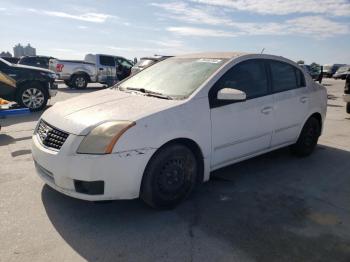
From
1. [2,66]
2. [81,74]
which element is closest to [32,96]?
[2,66]

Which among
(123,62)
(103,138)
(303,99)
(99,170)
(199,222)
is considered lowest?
(199,222)

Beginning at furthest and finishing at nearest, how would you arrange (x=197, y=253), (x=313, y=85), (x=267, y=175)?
(x=313, y=85) → (x=267, y=175) → (x=197, y=253)

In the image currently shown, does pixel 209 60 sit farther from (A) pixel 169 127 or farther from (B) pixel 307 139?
(B) pixel 307 139

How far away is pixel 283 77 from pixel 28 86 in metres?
7.70

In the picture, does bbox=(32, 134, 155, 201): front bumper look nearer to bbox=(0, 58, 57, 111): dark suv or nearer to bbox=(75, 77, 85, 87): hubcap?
bbox=(0, 58, 57, 111): dark suv

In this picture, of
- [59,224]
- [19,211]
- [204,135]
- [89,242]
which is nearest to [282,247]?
[204,135]

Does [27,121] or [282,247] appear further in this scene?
[27,121]

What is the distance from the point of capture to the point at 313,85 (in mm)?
5664

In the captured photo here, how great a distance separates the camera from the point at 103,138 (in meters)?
3.19

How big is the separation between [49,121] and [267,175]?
3003 mm

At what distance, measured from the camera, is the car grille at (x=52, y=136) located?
3379 mm

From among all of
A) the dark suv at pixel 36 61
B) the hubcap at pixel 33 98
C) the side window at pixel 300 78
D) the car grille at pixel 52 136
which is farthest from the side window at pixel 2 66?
the dark suv at pixel 36 61

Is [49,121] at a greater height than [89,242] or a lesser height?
greater

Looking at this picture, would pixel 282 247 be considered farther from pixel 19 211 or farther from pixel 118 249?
pixel 19 211
